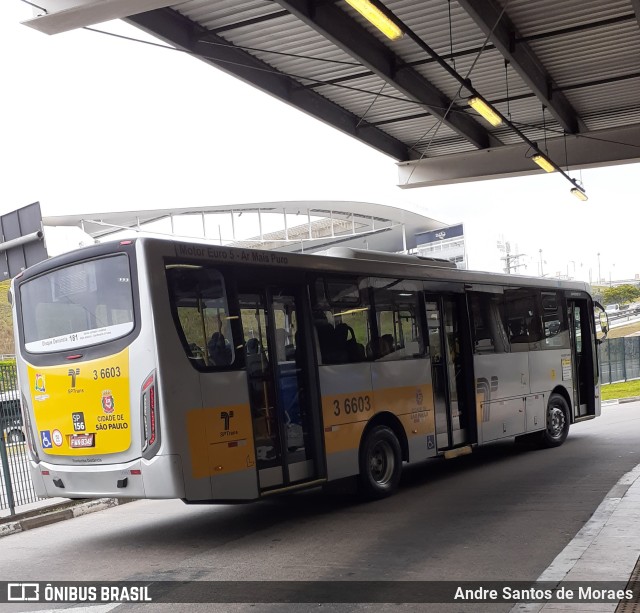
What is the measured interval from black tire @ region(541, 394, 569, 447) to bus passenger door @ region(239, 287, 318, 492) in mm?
7295

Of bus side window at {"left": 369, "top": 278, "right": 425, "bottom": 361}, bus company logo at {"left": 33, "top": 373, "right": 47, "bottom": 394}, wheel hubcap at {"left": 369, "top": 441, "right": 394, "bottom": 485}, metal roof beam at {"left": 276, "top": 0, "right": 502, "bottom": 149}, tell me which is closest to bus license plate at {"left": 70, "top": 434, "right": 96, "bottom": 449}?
bus company logo at {"left": 33, "top": 373, "right": 47, "bottom": 394}

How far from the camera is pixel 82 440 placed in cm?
921

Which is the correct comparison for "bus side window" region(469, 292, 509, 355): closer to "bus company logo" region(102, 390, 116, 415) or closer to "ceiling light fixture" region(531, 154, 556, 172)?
"ceiling light fixture" region(531, 154, 556, 172)

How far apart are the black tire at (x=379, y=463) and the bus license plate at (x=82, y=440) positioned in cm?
358

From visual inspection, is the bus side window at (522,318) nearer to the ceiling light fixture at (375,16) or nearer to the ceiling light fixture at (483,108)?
the ceiling light fixture at (483,108)

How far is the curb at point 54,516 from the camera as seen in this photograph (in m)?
11.4

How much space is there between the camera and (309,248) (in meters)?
62.8

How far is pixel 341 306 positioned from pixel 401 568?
14.2 feet

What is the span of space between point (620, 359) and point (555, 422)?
22651 millimetres

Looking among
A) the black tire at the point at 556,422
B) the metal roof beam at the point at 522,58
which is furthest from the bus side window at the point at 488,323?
the metal roof beam at the point at 522,58

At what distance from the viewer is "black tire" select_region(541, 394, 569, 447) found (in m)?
16.2

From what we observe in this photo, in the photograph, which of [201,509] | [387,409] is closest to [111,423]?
[201,509]

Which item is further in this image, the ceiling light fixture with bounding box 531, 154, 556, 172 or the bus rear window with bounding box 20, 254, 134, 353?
the ceiling light fixture with bounding box 531, 154, 556, 172

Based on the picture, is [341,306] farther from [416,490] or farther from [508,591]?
[508,591]
